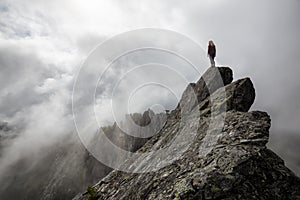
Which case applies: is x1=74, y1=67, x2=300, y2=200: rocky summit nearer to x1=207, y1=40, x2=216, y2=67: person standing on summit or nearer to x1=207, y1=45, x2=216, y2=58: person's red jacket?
x1=207, y1=40, x2=216, y2=67: person standing on summit

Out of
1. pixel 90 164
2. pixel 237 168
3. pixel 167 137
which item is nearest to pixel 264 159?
pixel 237 168

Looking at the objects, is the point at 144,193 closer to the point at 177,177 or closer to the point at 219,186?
the point at 177,177

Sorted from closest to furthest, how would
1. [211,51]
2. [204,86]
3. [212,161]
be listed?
[212,161] → [204,86] → [211,51]

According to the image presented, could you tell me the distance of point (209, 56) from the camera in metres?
26.2

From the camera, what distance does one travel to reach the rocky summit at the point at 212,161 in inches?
488

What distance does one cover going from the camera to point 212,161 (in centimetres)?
1378

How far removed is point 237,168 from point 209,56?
16.3m

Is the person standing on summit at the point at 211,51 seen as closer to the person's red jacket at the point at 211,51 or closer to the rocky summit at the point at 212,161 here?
the person's red jacket at the point at 211,51

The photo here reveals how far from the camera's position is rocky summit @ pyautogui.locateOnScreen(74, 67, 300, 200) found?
1241 centimetres

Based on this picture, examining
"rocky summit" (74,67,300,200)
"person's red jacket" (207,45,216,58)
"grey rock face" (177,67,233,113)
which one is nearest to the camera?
"rocky summit" (74,67,300,200)

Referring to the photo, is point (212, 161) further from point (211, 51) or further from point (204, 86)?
point (211, 51)

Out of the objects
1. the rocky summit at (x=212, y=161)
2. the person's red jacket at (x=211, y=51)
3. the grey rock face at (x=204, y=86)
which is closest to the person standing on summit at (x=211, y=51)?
the person's red jacket at (x=211, y=51)

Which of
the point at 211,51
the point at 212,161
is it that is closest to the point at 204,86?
the point at 211,51

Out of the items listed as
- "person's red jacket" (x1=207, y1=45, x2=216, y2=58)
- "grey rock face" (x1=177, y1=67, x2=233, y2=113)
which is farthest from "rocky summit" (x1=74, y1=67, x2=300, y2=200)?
"person's red jacket" (x1=207, y1=45, x2=216, y2=58)
